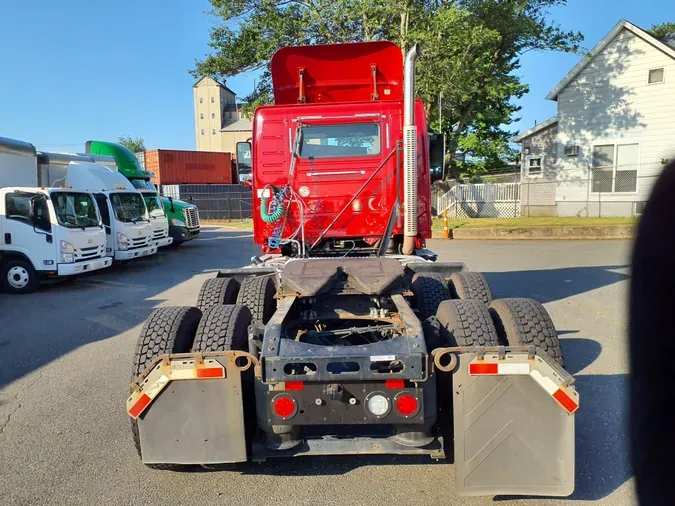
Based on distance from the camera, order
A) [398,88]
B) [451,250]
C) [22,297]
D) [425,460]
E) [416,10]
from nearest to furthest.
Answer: [425,460] → [398,88] → [22,297] → [451,250] → [416,10]

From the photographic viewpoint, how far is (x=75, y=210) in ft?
37.2

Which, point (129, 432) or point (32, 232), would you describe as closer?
point (129, 432)

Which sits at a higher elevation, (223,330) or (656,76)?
(656,76)

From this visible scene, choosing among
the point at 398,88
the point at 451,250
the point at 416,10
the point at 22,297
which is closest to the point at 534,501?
the point at 398,88

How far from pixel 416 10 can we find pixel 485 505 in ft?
61.8

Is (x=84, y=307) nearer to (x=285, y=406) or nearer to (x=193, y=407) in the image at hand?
(x=193, y=407)

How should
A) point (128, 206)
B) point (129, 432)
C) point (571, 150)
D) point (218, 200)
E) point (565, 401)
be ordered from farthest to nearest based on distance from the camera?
point (218, 200) < point (571, 150) < point (128, 206) < point (129, 432) < point (565, 401)

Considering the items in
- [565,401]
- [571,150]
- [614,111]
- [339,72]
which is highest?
[614,111]

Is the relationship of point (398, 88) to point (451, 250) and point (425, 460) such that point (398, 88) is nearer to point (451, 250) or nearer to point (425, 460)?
point (425, 460)

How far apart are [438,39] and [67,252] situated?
A: 43.9 ft

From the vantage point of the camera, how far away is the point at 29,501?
3.13m

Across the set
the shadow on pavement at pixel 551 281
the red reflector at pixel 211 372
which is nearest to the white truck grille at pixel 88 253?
the shadow on pavement at pixel 551 281

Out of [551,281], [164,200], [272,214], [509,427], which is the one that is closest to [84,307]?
[272,214]

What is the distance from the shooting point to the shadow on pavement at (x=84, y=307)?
6406 mm
